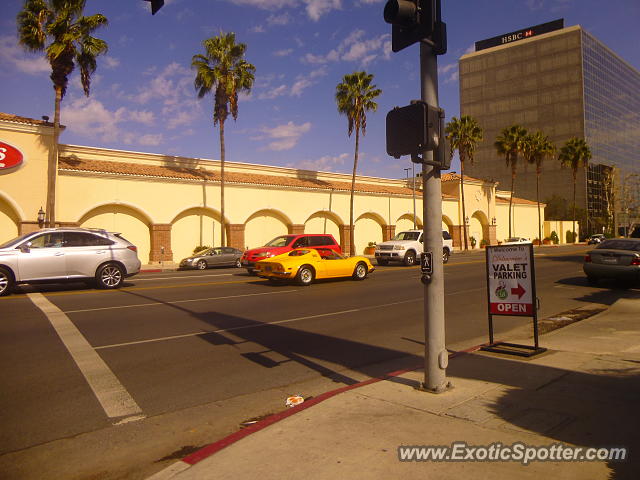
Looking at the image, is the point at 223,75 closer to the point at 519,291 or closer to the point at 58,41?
the point at 58,41

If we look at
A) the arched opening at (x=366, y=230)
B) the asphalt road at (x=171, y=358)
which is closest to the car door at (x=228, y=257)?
the asphalt road at (x=171, y=358)

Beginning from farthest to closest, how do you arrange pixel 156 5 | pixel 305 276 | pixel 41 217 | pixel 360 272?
1. pixel 41 217
2. pixel 360 272
3. pixel 305 276
4. pixel 156 5

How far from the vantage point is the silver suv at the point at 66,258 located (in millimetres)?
12844

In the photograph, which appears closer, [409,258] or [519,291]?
[519,291]

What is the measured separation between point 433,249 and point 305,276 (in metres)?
11.4

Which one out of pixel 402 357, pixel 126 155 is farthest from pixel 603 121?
pixel 402 357

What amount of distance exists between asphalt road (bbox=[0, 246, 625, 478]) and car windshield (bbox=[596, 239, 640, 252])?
1558 mm

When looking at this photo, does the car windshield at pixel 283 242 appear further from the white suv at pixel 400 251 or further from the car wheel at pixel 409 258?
the car wheel at pixel 409 258

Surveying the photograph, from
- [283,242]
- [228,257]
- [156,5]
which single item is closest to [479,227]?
[228,257]

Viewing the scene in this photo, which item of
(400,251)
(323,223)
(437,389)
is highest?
(323,223)

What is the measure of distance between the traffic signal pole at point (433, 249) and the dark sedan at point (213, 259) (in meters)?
22.2

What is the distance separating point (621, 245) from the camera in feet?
48.6

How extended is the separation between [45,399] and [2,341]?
325 cm

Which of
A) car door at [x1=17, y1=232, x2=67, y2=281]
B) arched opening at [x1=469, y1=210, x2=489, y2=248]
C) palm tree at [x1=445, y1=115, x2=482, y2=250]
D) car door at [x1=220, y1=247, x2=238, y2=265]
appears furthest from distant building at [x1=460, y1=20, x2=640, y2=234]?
car door at [x1=17, y1=232, x2=67, y2=281]
